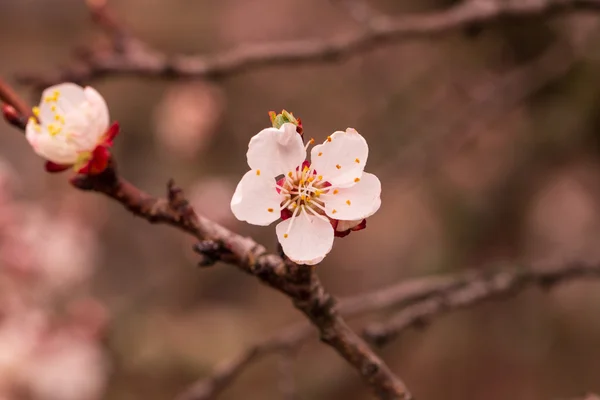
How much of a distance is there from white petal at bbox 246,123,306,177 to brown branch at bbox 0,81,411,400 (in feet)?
0.20

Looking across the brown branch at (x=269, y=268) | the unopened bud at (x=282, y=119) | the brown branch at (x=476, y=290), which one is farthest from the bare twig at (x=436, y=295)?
the unopened bud at (x=282, y=119)

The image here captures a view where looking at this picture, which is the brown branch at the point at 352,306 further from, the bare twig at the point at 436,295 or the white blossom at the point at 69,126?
the white blossom at the point at 69,126

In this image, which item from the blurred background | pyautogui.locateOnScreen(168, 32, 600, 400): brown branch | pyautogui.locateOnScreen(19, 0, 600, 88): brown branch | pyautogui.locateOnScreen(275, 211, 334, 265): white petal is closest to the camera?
pyautogui.locateOnScreen(275, 211, 334, 265): white petal

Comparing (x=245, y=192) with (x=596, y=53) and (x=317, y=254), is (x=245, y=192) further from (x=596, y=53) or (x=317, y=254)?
(x=596, y=53)

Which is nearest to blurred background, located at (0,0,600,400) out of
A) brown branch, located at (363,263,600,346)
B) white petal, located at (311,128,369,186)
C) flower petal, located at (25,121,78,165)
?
brown branch, located at (363,263,600,346)

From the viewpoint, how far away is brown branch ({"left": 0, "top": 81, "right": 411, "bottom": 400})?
0.41 metres

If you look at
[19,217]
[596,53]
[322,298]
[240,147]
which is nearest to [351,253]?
[240,147]

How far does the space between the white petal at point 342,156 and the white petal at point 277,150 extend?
18 mm

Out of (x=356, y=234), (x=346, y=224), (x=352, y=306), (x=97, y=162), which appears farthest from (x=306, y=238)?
(x=356, y=234)

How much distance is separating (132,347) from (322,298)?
1.18 meters

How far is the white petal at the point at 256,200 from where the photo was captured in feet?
1.25

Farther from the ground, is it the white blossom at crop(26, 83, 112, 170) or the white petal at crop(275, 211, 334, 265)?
the white blossom at crop(26, 83, 112, 170)

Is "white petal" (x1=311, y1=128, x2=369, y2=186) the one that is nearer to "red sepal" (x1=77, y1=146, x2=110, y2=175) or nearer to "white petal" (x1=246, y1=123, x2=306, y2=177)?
"white petal" (x1=246, y1=123, x2=306, y2=177)

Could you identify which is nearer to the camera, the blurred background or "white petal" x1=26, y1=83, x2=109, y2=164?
"white petal" x1=26, y1=83, x2=109, y2=164
